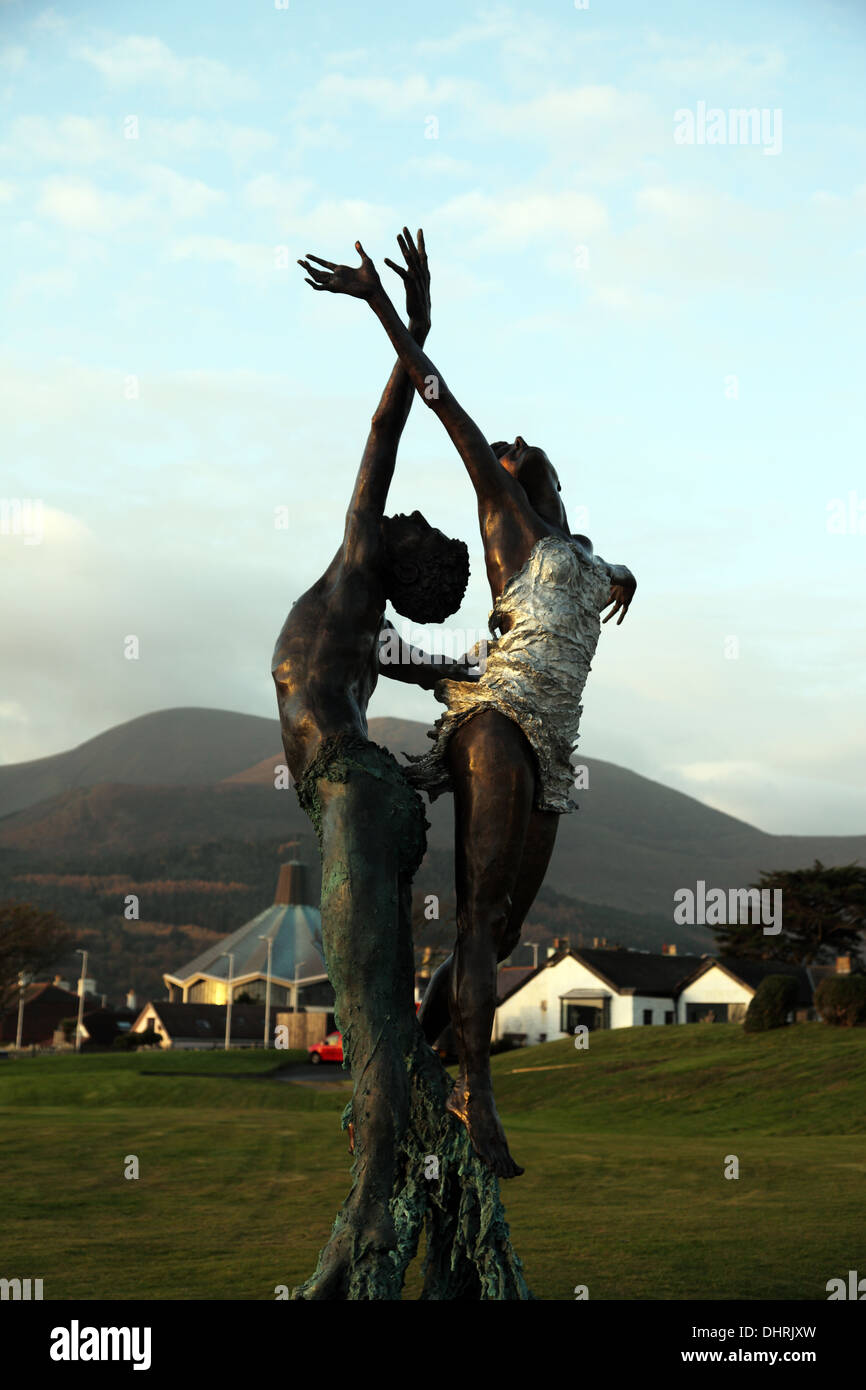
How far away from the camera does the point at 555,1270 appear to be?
309 inches

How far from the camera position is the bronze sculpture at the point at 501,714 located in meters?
5.64

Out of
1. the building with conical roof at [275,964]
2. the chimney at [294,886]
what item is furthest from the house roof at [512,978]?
the chimney at [294,886]

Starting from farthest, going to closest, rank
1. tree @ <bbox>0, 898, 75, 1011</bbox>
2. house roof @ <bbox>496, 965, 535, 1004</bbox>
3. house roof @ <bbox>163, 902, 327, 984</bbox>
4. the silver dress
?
1. house roof @ <bbox>163, 902, 327, 984</bbox>
2. house roof @ <bbox>496, 965, 535, 1004</bbox>
3. tree @ <bbox>0, 898, 75, 1011</bbox>
4. the silver dress

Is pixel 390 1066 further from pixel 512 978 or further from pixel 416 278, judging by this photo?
pixel 512 978

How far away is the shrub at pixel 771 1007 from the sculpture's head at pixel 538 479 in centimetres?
3618

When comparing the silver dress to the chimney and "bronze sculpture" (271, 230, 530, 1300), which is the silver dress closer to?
"bronze sculpture" (271, 230, 530, 1300)

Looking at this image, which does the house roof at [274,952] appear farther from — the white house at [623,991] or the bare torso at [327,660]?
the bare torso at [327,660]

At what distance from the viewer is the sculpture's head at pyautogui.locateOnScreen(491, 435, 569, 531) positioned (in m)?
6.50

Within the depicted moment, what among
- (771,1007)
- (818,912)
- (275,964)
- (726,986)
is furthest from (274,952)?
(771,1007)

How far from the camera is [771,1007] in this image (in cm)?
3959

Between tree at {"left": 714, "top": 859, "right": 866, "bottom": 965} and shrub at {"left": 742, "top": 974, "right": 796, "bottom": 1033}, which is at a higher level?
tree at {"left": 714, "top": 859, "right": 866, "bottom": 965}

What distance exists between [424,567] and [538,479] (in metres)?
0.83

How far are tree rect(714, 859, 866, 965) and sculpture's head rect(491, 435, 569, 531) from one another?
57.8m

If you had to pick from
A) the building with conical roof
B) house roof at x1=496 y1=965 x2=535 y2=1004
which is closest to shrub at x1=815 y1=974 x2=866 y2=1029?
house roof at x1=496 y1=965 x2=535 y2=1004
